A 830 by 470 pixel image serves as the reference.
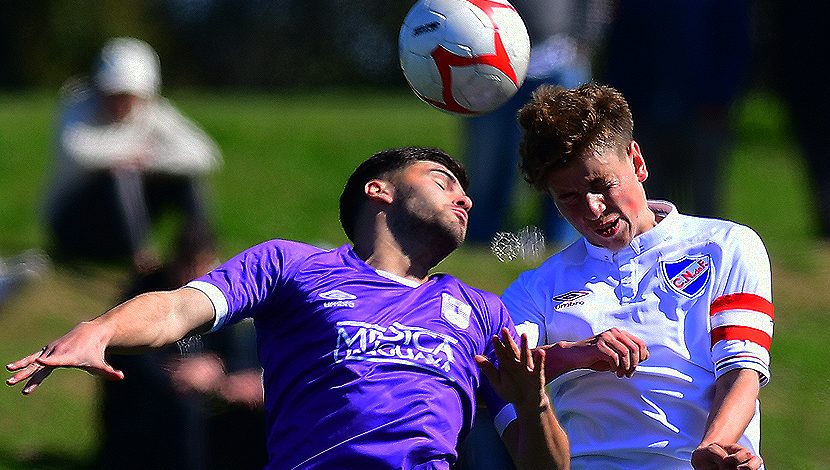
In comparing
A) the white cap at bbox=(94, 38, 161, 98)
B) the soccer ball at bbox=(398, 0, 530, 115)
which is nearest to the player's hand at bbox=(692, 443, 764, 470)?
the soccer ball at bbox=(398, 0, 530, 115)

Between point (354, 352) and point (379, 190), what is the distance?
2.15 ft

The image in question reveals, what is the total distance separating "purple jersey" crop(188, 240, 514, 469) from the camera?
429 cm

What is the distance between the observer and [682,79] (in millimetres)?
9570

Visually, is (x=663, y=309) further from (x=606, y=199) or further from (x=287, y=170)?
(x=287, y=170)

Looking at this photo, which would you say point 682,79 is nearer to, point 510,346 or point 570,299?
point 570,299

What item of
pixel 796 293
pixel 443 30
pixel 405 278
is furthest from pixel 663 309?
pixel 796 293

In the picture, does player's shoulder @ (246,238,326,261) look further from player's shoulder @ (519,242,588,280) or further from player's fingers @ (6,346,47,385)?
player's fingers @ (6,346,47,385)

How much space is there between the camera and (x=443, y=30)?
5520 millimetres

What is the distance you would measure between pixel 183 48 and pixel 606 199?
99.4 ft

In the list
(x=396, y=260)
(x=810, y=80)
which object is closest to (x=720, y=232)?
(x=396, y=260)

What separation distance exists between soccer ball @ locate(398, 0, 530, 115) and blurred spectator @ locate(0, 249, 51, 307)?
4.61m

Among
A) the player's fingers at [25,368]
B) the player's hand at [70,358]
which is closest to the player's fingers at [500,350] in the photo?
the player's hand at [70,358]

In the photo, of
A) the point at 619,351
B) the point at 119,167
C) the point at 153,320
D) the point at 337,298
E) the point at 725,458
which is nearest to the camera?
the point at 725,458

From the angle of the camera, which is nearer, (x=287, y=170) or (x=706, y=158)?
(x=706, y=158)
